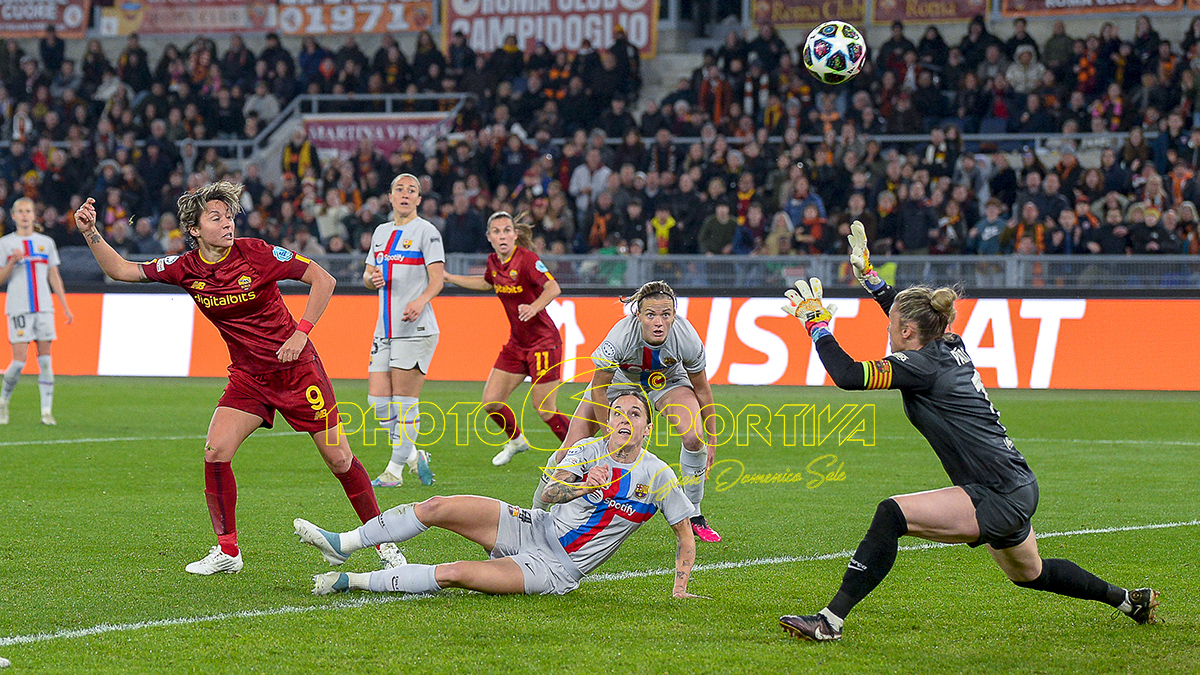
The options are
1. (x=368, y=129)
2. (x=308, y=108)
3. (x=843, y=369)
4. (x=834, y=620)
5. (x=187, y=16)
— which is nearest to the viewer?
(x=843, y=369)

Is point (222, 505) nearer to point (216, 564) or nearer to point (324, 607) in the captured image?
point (216, 564)

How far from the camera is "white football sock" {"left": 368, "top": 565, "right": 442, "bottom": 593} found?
19.9 ft

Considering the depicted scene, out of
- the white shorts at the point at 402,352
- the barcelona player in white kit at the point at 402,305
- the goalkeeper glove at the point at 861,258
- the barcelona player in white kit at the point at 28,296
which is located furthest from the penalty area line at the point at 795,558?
the barcelona player in white kit at the point at 28,296

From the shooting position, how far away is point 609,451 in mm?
6203

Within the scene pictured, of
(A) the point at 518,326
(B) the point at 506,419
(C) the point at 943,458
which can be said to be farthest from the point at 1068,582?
(A) the point at 518,326

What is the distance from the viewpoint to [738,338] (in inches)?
667

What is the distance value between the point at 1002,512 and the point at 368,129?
22507mm

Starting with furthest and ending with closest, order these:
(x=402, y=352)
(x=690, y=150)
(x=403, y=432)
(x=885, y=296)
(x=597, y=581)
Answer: (x=690, y=150) < (x=402, y=352) < (x=403, y=432) < (x=597, y=581) < (x=885, y=296)

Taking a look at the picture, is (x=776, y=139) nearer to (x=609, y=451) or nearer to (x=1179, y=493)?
(x=1179, y=493)

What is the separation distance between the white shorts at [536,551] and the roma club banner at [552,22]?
68.7ft

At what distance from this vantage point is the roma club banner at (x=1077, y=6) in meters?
22.9

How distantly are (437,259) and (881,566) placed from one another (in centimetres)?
599

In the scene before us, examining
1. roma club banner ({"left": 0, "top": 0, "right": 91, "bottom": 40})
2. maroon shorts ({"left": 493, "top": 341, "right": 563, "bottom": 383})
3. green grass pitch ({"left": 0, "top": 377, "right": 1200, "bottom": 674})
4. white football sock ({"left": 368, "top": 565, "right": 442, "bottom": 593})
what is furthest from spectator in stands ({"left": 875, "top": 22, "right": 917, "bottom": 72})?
roma club banner ({"left": 0, "top": 0, "right": 91, "bottom": 40})

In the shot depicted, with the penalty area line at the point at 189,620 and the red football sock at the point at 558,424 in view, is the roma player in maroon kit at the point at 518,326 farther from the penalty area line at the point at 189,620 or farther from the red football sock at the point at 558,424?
the penalty area line at the point at 189,620
